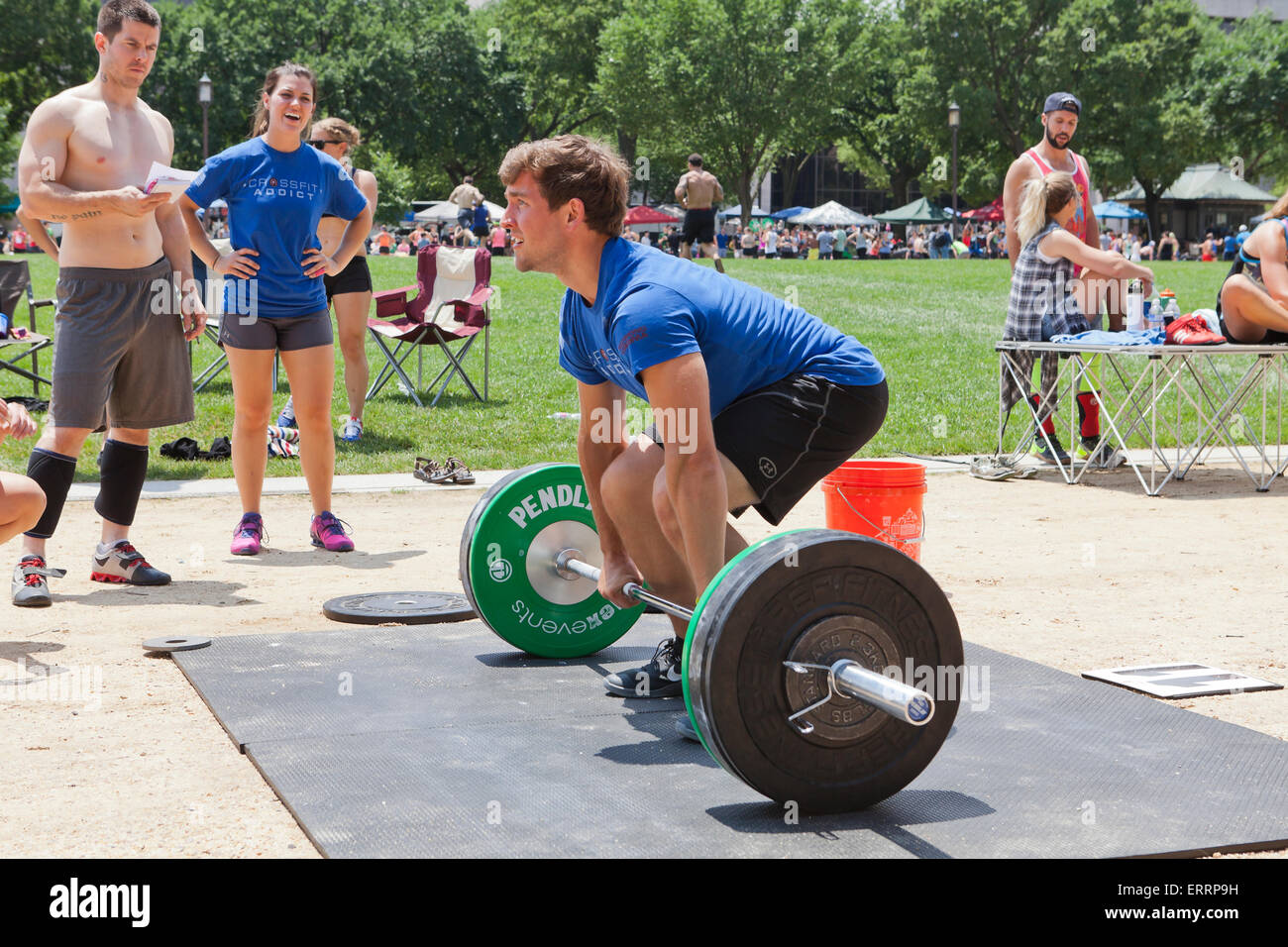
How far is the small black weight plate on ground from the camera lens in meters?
4.77

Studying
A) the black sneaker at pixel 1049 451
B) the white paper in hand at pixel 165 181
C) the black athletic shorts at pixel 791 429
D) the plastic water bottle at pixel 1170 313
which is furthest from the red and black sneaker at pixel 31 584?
the plastic water bottle at pixel 1170 313

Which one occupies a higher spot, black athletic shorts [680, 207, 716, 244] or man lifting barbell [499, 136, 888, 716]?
black athletic shorts [680, 207, 716, 244]

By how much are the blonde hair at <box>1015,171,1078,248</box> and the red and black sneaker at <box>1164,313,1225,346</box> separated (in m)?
1.03

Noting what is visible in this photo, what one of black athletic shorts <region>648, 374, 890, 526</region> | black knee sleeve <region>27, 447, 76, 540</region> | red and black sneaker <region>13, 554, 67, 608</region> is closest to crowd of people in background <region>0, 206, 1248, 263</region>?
black knee sleeve <region>27, 447, 76, 540</region>

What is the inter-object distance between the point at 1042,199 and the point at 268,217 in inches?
187

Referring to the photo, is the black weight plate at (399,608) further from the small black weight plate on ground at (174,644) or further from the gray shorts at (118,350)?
the gray shorts at (118,350)

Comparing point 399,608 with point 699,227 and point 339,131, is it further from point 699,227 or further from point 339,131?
point 699,227

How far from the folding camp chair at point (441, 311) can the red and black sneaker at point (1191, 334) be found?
542 cm

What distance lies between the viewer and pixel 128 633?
16.6ft

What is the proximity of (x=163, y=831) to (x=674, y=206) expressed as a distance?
58840 millimetres

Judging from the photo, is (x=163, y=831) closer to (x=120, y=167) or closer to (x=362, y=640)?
(x=362, y=640)

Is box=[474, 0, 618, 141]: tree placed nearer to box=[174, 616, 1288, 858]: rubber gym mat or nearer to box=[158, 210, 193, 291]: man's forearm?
box=[158, 210, 193, 291]: man's forearm

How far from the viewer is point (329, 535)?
6566mm

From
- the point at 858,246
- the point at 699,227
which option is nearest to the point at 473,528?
the point at 699,227
